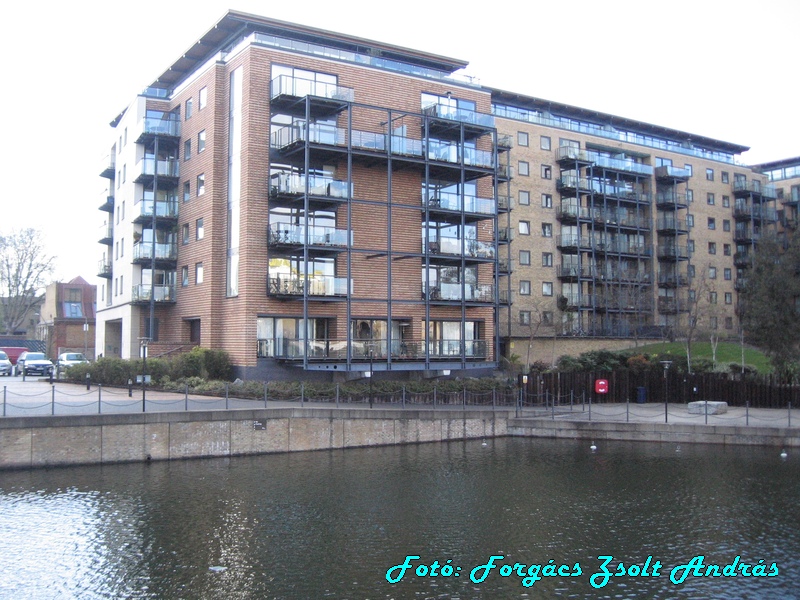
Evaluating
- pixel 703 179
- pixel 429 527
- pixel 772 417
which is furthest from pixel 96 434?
pixel 703 179

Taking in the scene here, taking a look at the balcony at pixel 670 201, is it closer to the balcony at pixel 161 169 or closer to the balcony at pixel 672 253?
the balcony at pixel 672 253

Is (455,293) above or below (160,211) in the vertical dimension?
below

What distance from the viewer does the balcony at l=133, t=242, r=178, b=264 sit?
42.1 m

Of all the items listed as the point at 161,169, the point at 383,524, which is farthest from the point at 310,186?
the point at 383,524

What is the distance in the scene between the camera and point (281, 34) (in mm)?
37500

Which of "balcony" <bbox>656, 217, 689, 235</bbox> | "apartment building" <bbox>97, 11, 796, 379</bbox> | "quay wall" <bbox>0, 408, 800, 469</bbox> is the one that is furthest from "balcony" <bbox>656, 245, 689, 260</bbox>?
"quay wall" <bbox>0, 408, 800, 469</bbox>

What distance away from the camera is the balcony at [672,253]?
61.4 m

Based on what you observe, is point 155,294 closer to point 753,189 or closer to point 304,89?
point 304,89

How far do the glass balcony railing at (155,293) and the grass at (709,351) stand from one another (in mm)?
28480

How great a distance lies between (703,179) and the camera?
65.8 m

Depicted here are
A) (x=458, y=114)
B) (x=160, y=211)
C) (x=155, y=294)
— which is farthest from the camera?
(x=160, y=211)

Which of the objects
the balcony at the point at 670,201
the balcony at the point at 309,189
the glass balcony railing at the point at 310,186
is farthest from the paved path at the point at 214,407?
the balcony at the point at 670,201

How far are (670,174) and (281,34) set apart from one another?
36.0 metres

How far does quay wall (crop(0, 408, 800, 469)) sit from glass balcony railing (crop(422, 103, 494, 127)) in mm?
15316
